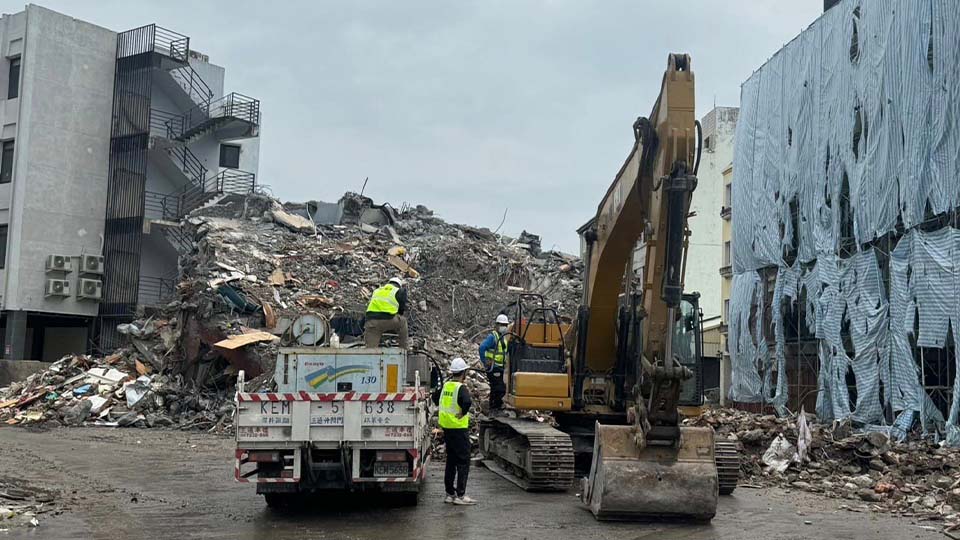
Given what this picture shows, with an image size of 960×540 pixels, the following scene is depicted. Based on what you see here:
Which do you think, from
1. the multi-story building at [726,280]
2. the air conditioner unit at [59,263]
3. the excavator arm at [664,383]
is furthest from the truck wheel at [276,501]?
the multi-story building at [726,280]

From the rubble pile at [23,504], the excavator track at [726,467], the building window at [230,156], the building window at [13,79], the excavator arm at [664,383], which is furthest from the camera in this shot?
→ the building window at [230,156]

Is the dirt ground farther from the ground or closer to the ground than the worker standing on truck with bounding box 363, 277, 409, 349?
closer to the ground

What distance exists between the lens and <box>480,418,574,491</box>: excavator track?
1291 cm

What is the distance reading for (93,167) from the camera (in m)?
39.7

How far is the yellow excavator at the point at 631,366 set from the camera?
1027cm

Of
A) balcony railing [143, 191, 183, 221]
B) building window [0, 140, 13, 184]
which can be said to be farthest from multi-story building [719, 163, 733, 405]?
building window [0, 140, 13, 184]

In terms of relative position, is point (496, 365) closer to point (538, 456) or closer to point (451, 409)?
point (538, 456)

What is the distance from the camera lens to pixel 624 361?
1348cm

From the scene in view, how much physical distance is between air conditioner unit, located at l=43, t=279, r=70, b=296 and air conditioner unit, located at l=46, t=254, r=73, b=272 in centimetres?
45

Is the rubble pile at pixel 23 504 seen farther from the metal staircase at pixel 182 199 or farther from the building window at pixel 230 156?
the building window at pixel 230 156

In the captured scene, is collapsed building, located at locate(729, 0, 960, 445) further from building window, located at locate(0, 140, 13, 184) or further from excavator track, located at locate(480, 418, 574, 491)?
building window, located at locate(0, 140, 13, 184)

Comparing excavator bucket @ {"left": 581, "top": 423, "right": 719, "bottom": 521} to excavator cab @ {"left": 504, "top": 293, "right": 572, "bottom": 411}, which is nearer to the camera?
excavator bucket @ {"left": 581, "top": 423, "right": 719, "bottom": 521}

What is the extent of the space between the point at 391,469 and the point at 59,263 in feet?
104

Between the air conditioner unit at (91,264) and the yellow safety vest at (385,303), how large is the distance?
30.0 m
